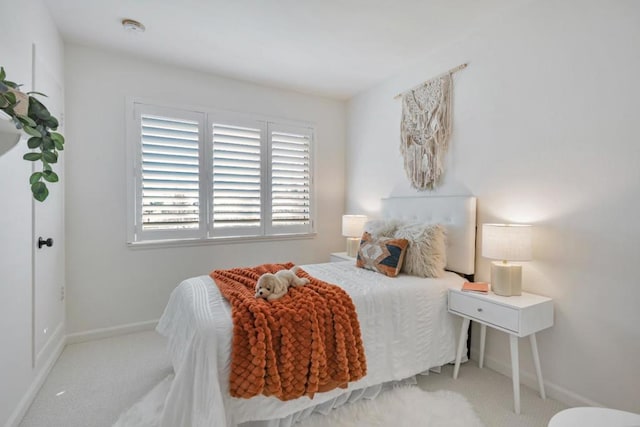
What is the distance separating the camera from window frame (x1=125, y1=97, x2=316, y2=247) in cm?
293

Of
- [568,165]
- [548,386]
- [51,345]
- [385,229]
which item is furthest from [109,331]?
[568,165]

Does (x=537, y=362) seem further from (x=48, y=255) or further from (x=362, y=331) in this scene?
(x=48, y=255)

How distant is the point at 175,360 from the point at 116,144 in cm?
206

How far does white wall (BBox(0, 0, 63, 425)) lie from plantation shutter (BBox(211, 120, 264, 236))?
1.53m

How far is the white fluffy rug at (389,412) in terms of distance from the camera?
5.74ft

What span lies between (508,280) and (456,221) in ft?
2.07

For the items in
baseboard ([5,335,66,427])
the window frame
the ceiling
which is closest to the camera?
baseboard ([5,335,66,427])

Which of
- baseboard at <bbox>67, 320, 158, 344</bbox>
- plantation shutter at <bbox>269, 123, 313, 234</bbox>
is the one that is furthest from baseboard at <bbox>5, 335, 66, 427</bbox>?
plantation shutter at <bbox>269, 123, 313, 234</bbox>

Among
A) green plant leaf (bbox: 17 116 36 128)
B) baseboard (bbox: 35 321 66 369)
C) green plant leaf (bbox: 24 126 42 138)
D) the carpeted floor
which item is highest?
green plant leaf (bbox: 17 116 36 128)

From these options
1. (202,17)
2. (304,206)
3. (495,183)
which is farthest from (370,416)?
(202,17)

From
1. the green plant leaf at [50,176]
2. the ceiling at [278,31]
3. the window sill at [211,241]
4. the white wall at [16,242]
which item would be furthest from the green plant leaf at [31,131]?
the window sill at [211,241]

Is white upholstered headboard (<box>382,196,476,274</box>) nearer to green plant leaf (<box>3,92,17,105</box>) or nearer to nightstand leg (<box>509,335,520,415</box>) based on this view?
nightstand leg (<box>509,335,520,415</box>)

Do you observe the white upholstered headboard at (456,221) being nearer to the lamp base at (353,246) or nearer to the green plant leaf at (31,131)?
the lamp base at (353,246)

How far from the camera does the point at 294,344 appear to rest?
61.6 inches
